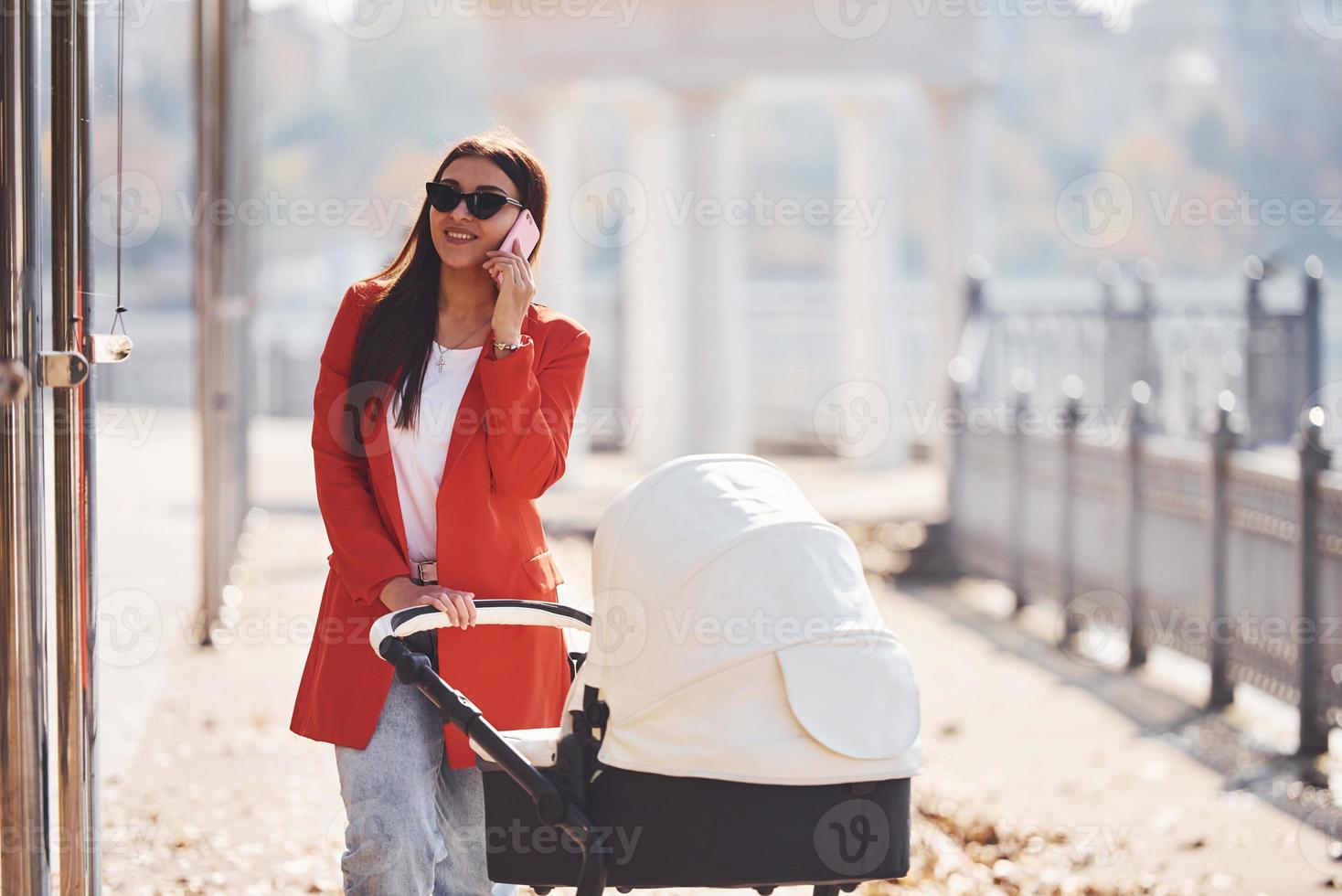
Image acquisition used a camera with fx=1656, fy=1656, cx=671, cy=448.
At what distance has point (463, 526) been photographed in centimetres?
322

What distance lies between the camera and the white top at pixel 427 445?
3.24 m

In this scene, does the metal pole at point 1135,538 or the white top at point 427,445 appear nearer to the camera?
the white top at point 427,445

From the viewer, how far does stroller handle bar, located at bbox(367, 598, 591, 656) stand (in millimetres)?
3010

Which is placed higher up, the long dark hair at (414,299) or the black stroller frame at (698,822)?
the long dark hair at (414,299)

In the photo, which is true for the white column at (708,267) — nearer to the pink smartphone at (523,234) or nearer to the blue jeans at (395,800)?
the pink smartphone at (523,234)

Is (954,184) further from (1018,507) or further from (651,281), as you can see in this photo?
(651,281)

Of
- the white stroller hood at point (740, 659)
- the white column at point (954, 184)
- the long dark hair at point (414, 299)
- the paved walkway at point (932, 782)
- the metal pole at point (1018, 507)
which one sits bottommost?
the paved walkway at point (932, 782)

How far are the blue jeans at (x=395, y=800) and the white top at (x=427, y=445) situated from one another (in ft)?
0.81

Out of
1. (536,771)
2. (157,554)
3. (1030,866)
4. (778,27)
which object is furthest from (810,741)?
(778,27)

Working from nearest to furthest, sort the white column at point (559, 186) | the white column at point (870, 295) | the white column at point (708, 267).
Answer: the white column at point (708, 267), the white column at point (559, 186), the white column at point (870, 295)

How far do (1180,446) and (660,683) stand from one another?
19.6 feet

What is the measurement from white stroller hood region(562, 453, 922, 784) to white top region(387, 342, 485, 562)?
22.7 inches

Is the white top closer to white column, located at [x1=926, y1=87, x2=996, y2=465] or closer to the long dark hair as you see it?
the long dark hair

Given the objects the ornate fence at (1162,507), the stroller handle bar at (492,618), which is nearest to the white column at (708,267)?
the ornate fence at (1162,507)
